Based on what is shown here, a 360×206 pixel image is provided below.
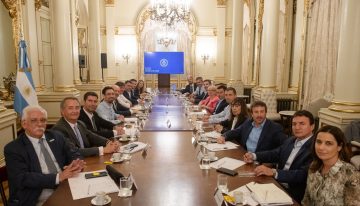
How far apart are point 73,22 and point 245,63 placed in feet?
20.8

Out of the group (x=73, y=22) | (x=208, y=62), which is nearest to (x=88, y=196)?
(x=73, y=22)

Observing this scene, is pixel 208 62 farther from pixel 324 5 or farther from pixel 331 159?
pixel 331 159

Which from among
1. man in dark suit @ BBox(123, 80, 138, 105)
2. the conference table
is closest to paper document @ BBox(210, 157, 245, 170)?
the conference table

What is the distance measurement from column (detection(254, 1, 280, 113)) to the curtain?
83 cm

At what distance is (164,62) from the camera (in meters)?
12.6

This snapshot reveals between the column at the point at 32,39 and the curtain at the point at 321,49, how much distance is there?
6402 millimetres

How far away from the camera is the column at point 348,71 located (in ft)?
13.1

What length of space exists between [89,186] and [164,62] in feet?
35.1

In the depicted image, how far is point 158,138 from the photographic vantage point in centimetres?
354

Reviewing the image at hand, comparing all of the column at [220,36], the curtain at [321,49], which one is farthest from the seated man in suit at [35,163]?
the column at [220,36]

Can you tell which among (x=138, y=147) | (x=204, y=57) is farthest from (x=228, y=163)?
(x=204, y=57)

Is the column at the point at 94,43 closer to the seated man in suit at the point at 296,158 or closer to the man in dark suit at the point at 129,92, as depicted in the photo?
the man in dark suit at the point at 129,92

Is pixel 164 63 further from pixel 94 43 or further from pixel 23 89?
pixel 23 89

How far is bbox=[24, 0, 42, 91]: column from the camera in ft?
22.6
